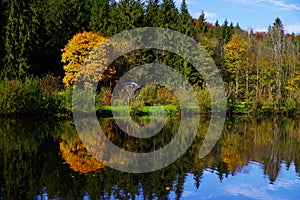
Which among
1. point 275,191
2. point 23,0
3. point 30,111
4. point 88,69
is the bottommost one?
point 275,191

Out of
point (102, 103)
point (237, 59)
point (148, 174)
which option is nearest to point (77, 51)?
point (102, 103)

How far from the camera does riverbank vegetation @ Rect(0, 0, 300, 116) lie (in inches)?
1058

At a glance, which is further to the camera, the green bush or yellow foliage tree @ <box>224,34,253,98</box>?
yellow foliage tree @ <box>224,34,253,98</box>

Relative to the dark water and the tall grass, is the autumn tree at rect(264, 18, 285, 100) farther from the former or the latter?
the dark water

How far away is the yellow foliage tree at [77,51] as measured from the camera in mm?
31375

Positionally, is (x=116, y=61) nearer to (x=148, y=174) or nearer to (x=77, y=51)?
(x=77, y=51)

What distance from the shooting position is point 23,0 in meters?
33.5

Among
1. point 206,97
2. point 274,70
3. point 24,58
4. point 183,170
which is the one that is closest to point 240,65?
point 274,70

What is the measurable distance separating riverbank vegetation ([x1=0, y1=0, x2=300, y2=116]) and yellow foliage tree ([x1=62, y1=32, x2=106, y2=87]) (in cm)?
8

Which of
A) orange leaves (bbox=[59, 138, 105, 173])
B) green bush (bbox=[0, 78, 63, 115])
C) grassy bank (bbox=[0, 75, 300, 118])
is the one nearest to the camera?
orange leaves (bbox=[59, 138, 105, 173])

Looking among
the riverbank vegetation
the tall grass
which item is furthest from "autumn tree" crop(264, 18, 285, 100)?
the tall grass

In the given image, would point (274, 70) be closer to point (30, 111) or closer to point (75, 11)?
point (75, 11)

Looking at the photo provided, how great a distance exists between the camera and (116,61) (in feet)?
119

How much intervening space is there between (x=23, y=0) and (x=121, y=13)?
10.5 metres
